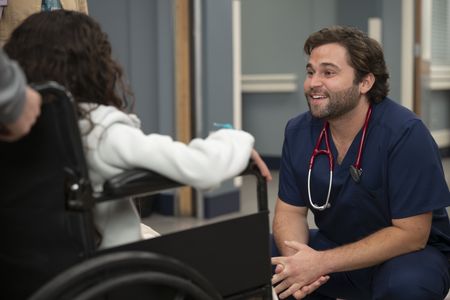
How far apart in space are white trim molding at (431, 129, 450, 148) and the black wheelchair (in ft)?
16.7

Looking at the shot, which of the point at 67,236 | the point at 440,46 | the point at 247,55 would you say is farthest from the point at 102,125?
the point at 440,46

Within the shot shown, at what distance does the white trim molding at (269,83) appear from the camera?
5160 millimetres

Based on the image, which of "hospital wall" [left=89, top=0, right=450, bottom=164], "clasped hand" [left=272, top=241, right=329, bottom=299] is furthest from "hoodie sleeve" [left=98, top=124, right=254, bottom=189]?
"hospital wall" [left=89, top=0, right=450, bottom=164]

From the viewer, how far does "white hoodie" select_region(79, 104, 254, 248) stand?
3.08ft

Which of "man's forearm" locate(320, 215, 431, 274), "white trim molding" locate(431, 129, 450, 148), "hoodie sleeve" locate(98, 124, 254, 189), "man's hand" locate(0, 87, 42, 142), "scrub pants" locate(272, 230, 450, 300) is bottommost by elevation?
"white trim molding" locate(431, 129, 450, 148)

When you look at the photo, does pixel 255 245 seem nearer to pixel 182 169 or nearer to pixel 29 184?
pixel 182 169

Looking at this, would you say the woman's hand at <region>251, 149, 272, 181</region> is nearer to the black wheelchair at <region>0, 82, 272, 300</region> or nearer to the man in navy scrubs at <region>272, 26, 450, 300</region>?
the black wheelchair at <region>0, 82, 272, 300</region>

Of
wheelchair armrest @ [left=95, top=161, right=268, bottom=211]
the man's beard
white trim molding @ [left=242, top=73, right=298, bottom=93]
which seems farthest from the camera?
white trim molding @ [left=242, top=73, right=298, bottom=93]

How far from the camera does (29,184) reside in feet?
2.97

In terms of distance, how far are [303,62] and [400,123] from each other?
369 cm

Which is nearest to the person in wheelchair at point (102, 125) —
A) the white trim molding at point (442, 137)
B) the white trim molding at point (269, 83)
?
the white trim molding at point (269, 83)

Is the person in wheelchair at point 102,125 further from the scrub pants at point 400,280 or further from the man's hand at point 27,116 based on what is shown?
the scrub pants at point 400,280

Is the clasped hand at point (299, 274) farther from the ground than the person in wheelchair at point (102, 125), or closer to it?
closer to it

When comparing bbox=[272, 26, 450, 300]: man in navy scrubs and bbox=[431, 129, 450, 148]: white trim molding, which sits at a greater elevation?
bbox=[272, 26, 450, 300]: man in navy scrubs
